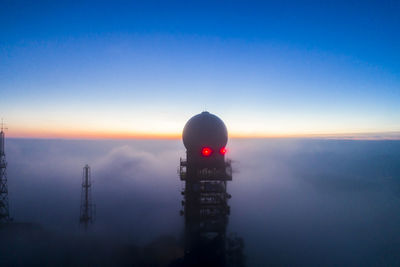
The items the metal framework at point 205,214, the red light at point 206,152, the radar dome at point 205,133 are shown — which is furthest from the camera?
the radar dome at point 205,133

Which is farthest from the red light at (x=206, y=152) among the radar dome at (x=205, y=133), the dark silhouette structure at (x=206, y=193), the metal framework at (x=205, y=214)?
the metal framework at (x=205, y=214)

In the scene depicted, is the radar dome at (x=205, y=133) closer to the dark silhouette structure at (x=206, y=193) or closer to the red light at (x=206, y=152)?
the dark silhouette structure at (x=206, y=193)

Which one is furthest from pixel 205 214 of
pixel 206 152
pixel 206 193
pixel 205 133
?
pixel 205 133

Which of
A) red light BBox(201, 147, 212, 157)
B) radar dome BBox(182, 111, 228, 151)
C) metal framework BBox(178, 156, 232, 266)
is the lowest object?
metal framework BBox(178, 156, 232, 266)

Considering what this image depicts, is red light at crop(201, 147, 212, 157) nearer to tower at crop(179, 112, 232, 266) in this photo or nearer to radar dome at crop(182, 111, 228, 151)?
tower at crop(179, 112, 232, 266)

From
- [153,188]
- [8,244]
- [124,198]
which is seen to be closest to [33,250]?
[8,244]

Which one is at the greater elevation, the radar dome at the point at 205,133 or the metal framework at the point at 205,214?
the radar dome at the point at 205,133

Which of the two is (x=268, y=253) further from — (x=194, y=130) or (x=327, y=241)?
(x=194, y=130)

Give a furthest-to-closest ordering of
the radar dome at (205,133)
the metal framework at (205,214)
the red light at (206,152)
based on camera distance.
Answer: the radar dome at (205,133), the red light at (206,152), the metal framework at (205,214)

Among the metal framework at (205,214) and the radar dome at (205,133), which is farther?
the radar dome at (205,133)

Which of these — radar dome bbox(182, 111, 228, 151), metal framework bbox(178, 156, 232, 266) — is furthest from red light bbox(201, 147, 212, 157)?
metal framework bbox(178, 156, 232, 266)
